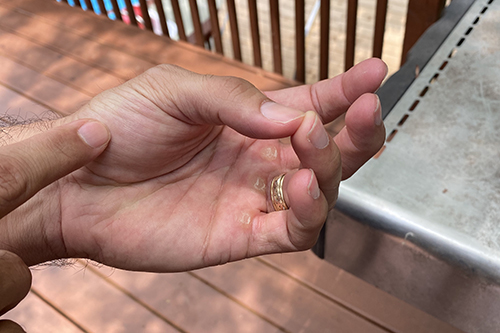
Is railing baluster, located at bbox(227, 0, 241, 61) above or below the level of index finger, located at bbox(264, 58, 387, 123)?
below

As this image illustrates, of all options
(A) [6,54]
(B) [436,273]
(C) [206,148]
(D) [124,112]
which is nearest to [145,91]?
(D) [124,112]

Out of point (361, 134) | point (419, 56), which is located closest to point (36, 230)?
point (361, 134)

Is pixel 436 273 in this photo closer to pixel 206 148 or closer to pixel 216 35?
pixel 206 148

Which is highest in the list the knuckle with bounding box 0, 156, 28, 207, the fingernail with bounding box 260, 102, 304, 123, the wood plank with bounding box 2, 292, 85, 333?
the knuckle with bounding box 0, 156, 28, 207

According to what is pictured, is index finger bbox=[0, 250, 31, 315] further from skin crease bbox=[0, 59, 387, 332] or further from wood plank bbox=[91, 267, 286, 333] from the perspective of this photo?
wood plank bbox=[91, 267, 286, 333]

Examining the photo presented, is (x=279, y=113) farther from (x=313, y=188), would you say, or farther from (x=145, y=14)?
(x=145, y=14)

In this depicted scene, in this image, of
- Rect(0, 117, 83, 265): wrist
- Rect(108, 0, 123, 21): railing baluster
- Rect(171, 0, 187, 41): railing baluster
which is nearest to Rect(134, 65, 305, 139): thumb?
Rect(0, 117, 83, 265): wrist
